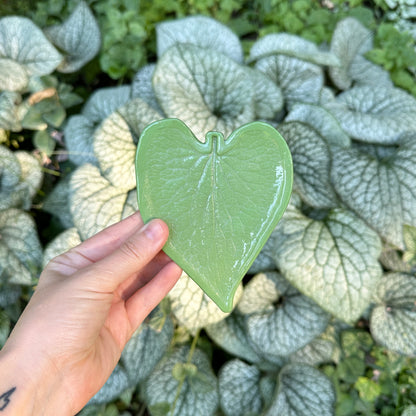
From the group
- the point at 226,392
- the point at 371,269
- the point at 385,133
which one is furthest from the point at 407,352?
the point at 385,133

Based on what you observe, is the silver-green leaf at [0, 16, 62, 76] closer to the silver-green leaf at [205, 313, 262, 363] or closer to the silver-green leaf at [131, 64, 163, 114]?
the silver-green leaf at [131, 64, 163, 114]

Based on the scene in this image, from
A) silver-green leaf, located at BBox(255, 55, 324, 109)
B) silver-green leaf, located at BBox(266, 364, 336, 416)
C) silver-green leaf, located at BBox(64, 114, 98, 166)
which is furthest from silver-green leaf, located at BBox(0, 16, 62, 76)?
silver-green leaf, located at BBox(266, 364, 336, 416)

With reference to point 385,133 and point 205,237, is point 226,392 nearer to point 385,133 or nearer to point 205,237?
point 205,237

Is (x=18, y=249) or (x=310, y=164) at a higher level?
(x=310, y=164)

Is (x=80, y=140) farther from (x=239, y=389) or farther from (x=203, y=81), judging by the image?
(x=239, y=389)

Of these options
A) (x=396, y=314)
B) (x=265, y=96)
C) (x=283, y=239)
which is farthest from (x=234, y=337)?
(x=265, y=96)

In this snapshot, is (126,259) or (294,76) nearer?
(126,259)

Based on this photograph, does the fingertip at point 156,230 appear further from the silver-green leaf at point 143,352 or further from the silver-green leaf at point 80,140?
the silver-green leaf at point 80,140

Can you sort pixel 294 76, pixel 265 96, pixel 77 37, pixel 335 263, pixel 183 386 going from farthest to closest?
pixel 77 37 < pixel 294 76 < pixel 265 96 < pixel 183 386 < pixel 335 263
